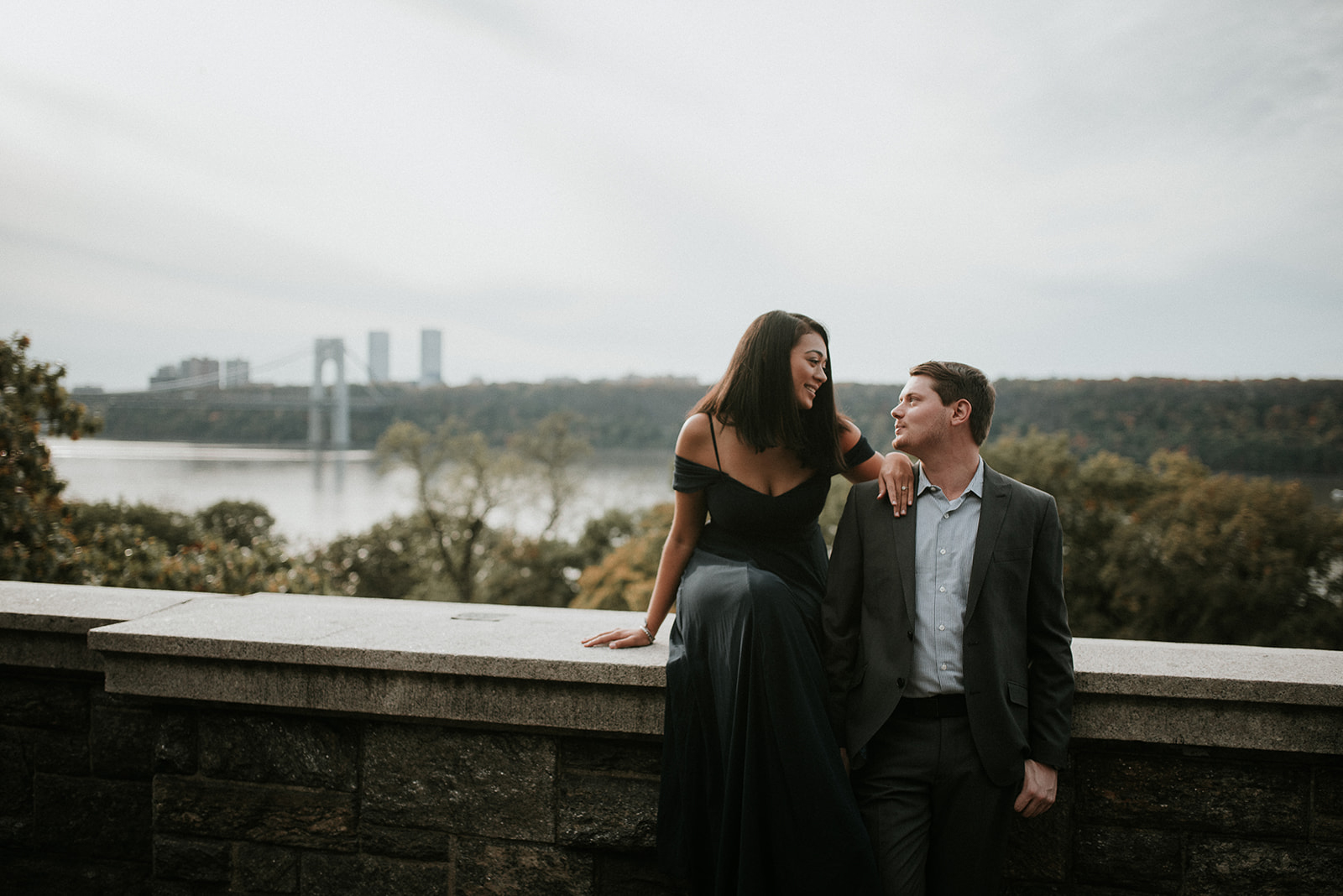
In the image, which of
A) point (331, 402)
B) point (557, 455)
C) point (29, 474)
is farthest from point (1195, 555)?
point (331, 402)

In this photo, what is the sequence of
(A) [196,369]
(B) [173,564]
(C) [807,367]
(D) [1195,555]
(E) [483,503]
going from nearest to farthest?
(C) [807,367]
(B) [173,564]
(A) [196,369]
(D) [1195,555]
(E) [483,503]

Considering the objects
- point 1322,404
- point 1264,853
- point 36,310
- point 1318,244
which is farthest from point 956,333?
point 36,310

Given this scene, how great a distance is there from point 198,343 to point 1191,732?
3928 inches

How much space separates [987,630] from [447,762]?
135 cm

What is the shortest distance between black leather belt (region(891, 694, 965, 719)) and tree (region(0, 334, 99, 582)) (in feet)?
20.2

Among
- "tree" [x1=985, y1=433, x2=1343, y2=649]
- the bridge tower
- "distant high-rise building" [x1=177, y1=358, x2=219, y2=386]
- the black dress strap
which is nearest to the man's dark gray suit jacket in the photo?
the black dress strap

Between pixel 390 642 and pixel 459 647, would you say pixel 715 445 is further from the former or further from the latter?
pixel 390 642

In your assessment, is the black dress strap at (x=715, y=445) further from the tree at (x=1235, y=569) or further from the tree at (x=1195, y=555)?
the tree at (x=1235, y=569)

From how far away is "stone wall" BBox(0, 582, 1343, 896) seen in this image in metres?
1.81

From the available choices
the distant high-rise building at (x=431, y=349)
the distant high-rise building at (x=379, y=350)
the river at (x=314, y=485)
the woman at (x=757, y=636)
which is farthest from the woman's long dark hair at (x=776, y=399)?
the distant high-rise building at (x=379, y=350)

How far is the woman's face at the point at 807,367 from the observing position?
2.14 metres

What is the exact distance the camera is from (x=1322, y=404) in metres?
22.9

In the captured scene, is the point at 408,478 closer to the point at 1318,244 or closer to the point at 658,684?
the point at 658,684

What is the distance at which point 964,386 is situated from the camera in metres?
1.87
